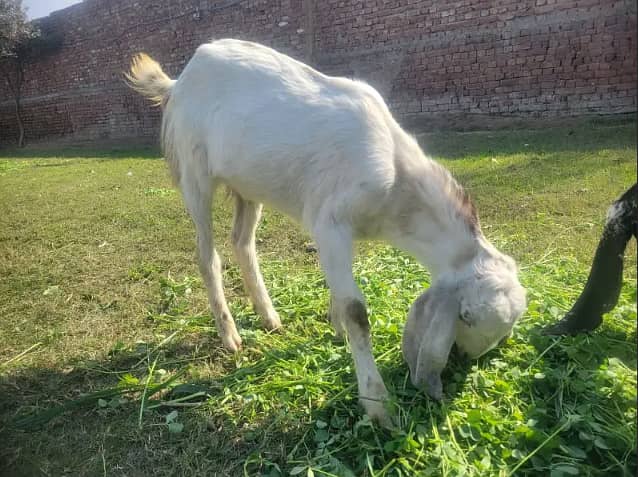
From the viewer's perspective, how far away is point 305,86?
2.69 meters

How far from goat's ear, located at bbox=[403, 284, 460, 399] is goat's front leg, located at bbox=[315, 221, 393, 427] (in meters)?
0.19

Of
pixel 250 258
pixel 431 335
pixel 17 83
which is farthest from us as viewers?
pixel 17 83

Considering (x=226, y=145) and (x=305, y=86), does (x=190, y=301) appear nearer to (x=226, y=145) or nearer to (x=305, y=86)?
(x=226, y=145)

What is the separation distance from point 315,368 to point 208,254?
3.52ft

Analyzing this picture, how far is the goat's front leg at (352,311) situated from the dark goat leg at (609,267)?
95 centimetres

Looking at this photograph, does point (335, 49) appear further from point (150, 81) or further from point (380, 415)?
point (380, 415)

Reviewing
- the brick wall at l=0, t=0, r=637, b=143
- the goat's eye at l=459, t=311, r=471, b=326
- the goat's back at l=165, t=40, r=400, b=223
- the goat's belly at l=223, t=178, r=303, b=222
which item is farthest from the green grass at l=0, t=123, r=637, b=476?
the brick wall at l=0, t=0, r=637, b=143

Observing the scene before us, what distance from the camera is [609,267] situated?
5.34ft

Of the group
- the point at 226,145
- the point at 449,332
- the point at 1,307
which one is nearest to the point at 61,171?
the point at 1,307

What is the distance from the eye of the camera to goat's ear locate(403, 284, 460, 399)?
214 centimetres

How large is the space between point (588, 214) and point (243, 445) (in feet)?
6.24

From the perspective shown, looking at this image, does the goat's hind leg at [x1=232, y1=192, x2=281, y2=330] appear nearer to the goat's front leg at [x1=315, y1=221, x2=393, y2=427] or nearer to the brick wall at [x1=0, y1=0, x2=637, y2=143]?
the goat's front leg at [x1=315, y1=221, x2=393, y2=427]

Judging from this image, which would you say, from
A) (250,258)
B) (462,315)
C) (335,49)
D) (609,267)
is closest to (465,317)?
(462,315)

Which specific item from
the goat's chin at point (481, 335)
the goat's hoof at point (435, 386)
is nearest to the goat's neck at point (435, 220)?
the goat's chin at point (481, 335)
